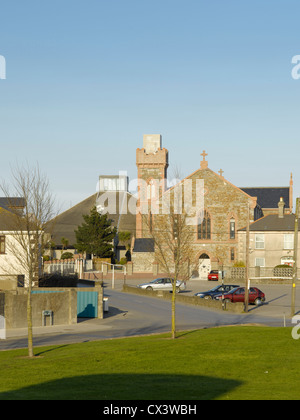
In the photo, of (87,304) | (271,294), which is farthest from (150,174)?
(87,304)

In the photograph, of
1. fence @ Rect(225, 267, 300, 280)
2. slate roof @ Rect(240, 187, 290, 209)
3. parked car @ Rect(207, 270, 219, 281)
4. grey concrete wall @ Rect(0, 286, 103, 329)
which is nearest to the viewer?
grey concrete wall @ Rect(0, 286, 103, 329)

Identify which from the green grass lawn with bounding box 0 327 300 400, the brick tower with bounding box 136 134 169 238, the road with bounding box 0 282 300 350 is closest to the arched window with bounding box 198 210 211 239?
the brick tower with bounding box 136 134 169 238

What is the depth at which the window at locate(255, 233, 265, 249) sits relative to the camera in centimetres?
7675

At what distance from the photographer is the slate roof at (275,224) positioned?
75750mm

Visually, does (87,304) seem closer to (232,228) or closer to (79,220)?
(232,228)

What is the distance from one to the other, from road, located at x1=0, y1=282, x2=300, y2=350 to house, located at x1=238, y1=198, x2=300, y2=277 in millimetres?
20874

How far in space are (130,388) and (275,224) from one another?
63341mm

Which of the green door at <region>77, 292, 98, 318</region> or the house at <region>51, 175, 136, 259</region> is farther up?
the house at <region>51, 175, 136, 259</region>

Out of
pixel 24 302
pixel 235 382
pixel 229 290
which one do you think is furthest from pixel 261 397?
pixel 229 290

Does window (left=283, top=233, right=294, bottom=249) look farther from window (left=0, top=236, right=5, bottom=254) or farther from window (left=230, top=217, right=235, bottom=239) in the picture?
window (left=0, top=236, right=5, bottom=254)

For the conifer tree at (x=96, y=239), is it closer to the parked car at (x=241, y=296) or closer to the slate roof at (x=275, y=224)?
the slate roof at (x=275, y=224)

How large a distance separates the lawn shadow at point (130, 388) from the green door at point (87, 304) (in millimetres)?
23043

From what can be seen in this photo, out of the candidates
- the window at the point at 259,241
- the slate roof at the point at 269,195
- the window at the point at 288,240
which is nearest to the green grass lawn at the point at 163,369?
the window at the point at 288,240
